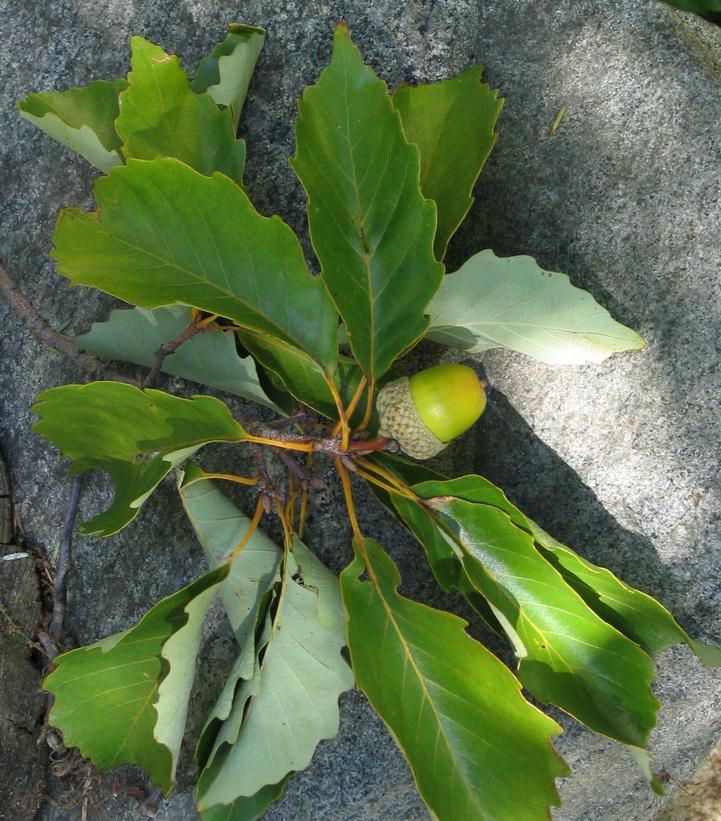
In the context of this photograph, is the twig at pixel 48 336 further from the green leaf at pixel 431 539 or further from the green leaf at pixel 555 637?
the green leaf at pixel 555 637

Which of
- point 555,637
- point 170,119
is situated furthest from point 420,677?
point 170,119

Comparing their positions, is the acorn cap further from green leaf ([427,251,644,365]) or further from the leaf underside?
the leaf underside

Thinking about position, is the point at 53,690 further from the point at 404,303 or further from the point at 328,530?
the point at 404,303

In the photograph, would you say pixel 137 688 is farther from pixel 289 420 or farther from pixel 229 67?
pixel 229 67

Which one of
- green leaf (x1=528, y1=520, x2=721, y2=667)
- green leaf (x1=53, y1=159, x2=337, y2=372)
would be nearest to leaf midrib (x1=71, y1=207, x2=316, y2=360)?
green leaf (x1=53, y1=159, x2=337, y2=372)

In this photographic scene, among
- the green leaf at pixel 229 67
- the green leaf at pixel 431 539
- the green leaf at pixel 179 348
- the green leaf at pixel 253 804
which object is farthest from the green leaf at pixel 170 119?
the green leaf at pixel 253 804
